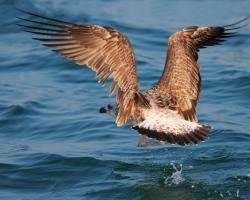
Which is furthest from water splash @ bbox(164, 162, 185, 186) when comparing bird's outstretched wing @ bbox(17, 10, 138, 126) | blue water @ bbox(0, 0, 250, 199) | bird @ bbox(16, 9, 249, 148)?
bird's outstretched wing @ bbox(17, 10, 138, 126)

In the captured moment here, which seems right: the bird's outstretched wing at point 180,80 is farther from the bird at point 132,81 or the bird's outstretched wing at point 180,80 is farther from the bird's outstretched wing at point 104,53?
the bird's outstretched wing at point 104,53

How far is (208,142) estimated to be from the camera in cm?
904

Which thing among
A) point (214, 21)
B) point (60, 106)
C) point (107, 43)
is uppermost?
point (214, 21)

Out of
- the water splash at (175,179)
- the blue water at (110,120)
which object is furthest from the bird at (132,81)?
the blue water at (110,120)

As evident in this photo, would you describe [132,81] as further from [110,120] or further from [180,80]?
[110,120]

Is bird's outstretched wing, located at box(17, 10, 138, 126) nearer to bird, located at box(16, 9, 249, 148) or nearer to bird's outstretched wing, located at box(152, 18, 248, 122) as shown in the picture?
bird, located at box(16, 9, 249, 148)

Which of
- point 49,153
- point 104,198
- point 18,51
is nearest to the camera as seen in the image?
point 104,198

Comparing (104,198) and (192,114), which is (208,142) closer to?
(192,114)

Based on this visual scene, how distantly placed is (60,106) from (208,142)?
2.83 metres

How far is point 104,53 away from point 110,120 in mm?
2935

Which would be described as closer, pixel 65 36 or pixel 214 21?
pixel 65 36

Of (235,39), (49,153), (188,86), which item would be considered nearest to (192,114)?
(188,86)

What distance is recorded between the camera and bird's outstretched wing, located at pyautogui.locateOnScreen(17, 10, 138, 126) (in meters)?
7.20

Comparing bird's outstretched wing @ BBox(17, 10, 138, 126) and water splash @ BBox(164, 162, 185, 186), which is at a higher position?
bird's outstretched wing @ BBox(17, 10, 138, 126)
